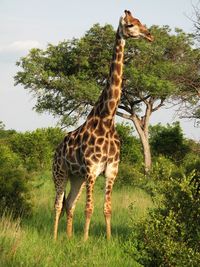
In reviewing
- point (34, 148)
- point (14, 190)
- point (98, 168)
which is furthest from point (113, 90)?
point (34, 148)

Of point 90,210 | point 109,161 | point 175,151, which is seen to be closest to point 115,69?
point 109,161

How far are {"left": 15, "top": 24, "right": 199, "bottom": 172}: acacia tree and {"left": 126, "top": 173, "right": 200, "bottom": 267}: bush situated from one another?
23.5 m

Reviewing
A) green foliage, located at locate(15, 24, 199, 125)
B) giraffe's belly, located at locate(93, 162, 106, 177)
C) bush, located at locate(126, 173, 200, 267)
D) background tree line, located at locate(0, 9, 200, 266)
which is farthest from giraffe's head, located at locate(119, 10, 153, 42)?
green foliage, located at locate(15, 24, 199, 125)

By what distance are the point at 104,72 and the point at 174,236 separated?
25.7 meters

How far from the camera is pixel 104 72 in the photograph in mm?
30906

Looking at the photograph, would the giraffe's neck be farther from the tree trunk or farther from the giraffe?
the tree trunk

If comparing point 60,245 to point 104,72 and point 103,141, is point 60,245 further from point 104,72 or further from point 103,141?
point 104,72

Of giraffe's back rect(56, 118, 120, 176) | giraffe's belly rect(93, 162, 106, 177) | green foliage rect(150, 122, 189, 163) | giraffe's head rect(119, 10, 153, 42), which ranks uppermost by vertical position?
green foliage rect(150, 122, 189, 163)

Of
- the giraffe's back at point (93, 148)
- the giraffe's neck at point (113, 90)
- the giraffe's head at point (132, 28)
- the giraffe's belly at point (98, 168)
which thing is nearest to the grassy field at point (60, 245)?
the giraffe's belly at point (98, 168)

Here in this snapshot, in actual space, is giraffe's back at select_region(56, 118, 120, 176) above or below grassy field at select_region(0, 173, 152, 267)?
above

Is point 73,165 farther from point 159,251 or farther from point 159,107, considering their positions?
point 159,107

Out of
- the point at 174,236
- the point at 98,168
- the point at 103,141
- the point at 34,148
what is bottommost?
the point at 174,236

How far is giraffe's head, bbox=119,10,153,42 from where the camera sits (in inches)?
364

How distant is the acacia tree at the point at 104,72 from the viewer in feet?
99.6
